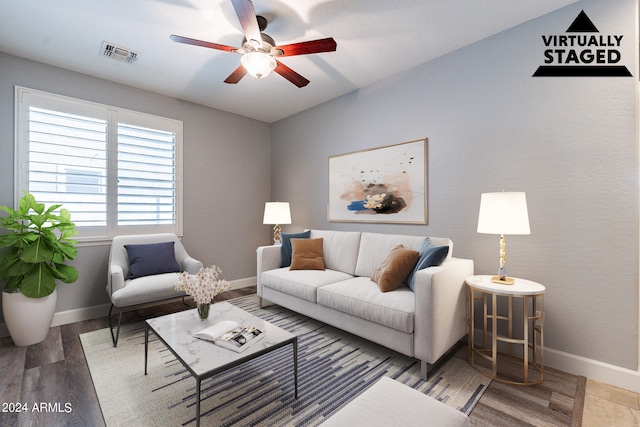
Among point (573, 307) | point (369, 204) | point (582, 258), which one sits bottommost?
point (573, 307)

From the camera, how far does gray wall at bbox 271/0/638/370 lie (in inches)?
77.0

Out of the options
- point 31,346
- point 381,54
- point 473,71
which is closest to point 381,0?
point 381,54

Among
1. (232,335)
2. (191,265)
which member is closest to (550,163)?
(232,335)

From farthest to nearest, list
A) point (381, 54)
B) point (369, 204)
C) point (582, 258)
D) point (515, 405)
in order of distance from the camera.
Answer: point (369, 204) < point (381, 54) < point (582, 258) < point (515, 405)

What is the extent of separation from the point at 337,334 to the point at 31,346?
273cm

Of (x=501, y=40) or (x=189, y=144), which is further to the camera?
(x=189, y=144)

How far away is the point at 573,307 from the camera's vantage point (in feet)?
7.00

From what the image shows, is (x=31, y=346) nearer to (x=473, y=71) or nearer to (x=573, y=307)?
(x=573, y=307)

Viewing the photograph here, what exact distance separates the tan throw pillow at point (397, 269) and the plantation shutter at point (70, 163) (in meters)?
3.22

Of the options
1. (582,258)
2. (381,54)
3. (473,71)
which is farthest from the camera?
(381,54)

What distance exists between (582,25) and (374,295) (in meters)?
2.57

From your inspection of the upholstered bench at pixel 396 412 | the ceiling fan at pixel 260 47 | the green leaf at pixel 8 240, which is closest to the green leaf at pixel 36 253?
the green leaf at pixel 8 240

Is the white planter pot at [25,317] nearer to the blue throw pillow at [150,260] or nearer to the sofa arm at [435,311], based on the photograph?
the blue throw pillow at [150,260]

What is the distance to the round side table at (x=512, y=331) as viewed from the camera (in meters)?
1.96
